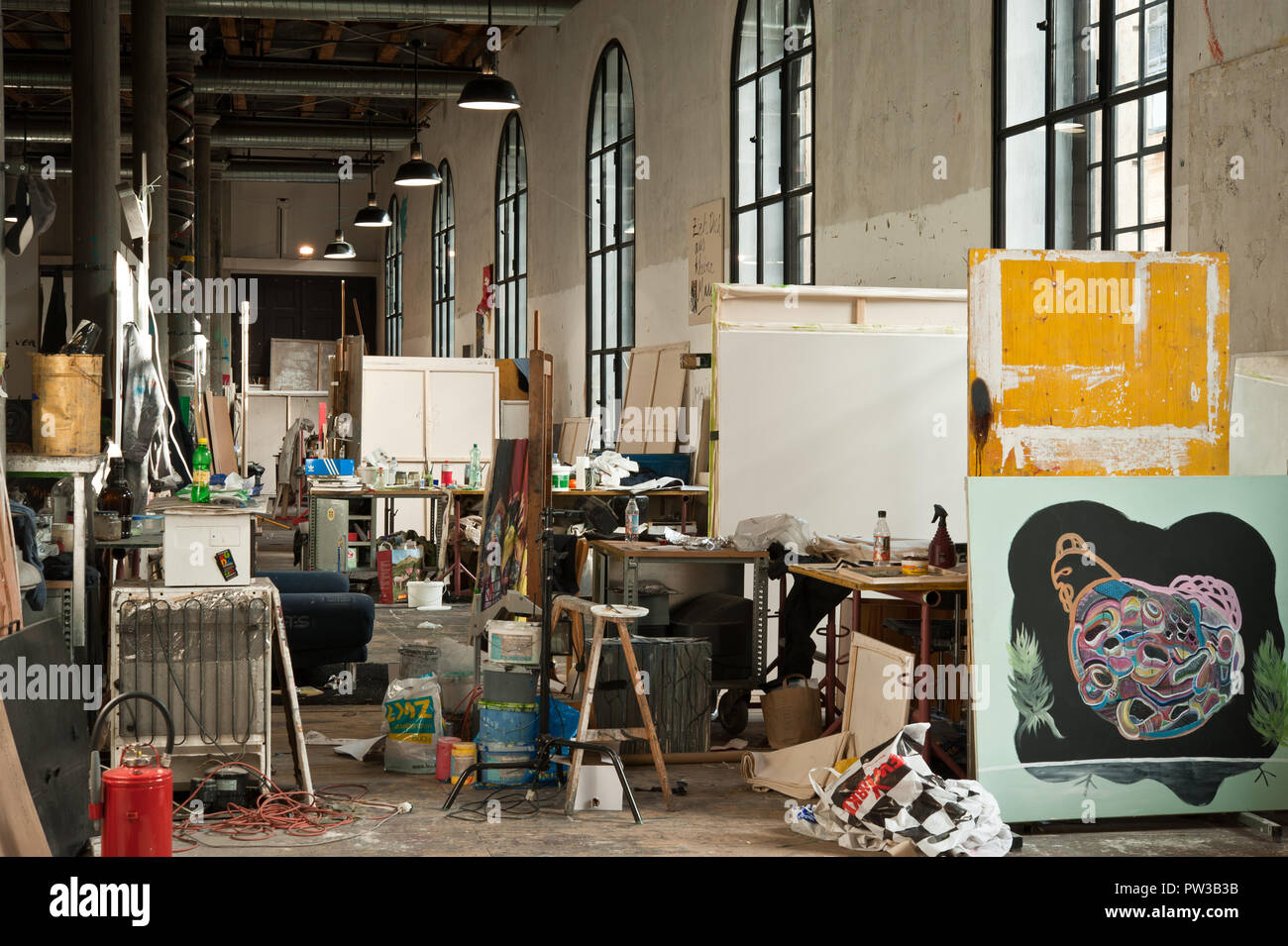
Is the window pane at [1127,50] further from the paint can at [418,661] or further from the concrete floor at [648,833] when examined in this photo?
the paint can at [418,661]

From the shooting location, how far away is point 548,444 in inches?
211

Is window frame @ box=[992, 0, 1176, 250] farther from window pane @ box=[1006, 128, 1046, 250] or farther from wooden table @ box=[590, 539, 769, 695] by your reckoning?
Answer: wooden table @ box=[590, 539, 769, 695]

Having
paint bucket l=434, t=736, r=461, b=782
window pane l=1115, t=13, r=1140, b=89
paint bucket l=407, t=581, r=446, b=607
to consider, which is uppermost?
window pane l=1115, t=13, r=1140, b=89

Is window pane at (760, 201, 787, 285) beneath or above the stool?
above

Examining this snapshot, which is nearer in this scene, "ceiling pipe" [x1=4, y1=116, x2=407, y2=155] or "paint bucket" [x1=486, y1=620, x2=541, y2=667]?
"paint bucket" [x1=486, y1=620, x2=541, y2=667]

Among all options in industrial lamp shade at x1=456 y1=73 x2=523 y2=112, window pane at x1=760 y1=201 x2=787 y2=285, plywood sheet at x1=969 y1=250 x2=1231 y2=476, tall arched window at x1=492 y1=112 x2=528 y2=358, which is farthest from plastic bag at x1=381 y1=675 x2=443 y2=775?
tall arched window at x1=492 y1=112 x2=528 y2=358

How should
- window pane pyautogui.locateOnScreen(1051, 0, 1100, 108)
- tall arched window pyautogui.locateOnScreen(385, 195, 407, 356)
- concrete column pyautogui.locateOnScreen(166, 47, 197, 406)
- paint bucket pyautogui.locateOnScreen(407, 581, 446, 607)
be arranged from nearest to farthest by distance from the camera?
window pane pyautogui.locateOnScreen(1051, 0, 1100, 108)
paint bucket pyautogui.locateOnScreen(407, 581, 446, 607)
concrete column pyautogui.locateOnScreen(166, 47, 197, 406)
tall arched window pyautogui.locateOnScreen(385, 195, 407, 356)

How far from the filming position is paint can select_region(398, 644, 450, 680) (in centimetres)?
579

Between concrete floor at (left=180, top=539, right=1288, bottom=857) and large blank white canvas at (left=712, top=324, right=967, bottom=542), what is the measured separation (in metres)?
1.84

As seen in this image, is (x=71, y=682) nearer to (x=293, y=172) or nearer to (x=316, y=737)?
(x=316, y=737)

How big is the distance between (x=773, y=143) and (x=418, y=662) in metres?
5.22

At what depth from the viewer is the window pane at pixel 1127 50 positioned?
19.1 ft

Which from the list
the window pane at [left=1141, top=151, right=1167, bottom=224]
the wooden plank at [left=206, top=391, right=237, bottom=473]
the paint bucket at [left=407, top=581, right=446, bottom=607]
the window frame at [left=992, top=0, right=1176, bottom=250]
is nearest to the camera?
the window frame at [left=992, top=0, right=1176, bottom=250]

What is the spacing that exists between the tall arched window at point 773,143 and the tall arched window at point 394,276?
13.8m
